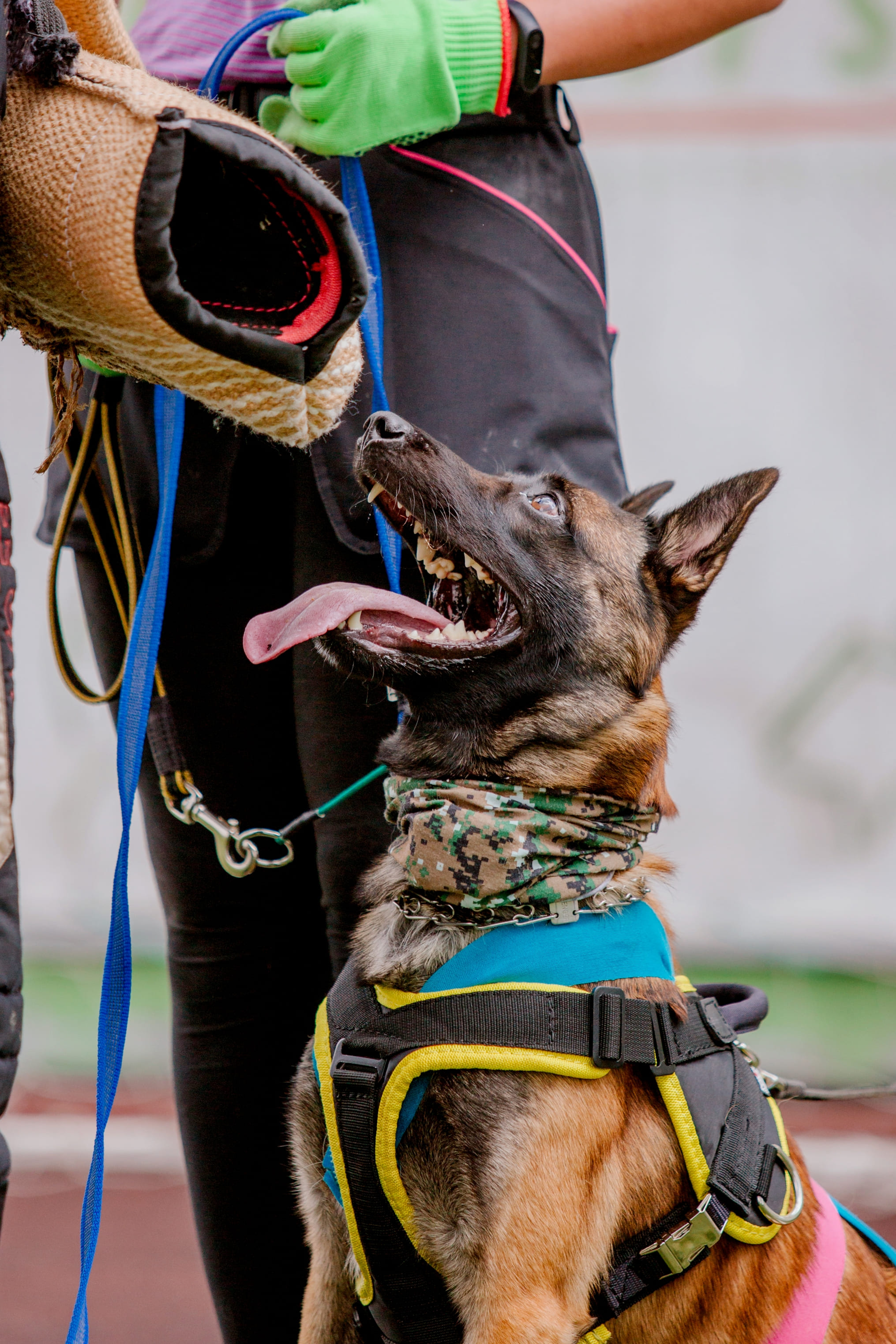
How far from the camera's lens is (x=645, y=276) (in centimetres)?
336

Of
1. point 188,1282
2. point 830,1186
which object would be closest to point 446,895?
point 188,1282

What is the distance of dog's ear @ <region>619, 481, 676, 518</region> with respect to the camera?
5.72 feet

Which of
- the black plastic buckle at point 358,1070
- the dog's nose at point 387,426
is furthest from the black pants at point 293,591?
the black plastic buckle at point 358,1070

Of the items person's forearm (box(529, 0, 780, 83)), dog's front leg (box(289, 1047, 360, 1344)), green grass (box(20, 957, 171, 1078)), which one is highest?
person's forearm (box(529, 0, 780, 83))

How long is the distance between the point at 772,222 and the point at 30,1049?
330 cm

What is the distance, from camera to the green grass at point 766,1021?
3391mm

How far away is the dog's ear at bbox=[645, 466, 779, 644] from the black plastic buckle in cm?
72

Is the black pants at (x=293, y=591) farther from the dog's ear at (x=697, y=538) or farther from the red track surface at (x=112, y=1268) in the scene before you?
the red track surface at (x=112, y=1268)

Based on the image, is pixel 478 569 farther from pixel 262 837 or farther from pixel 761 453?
pixel 761 453

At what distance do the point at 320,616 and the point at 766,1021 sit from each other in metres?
2.60

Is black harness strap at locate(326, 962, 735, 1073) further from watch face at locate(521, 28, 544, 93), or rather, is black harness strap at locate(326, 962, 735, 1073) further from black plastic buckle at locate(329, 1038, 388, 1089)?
watch face at locate(521, 28, 544, 93)

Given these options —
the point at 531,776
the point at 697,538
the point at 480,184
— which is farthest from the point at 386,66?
the point at 531,776

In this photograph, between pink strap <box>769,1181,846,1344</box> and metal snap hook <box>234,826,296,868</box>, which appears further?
metal snap hook <box>234,826,296,868</box>

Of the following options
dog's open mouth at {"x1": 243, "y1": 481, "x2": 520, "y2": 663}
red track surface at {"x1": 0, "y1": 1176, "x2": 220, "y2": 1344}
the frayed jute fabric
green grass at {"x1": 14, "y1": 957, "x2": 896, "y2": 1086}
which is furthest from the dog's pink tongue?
green grass at {"x1": 14, "y1": 957, "x2": 896, "y2": 1086}
